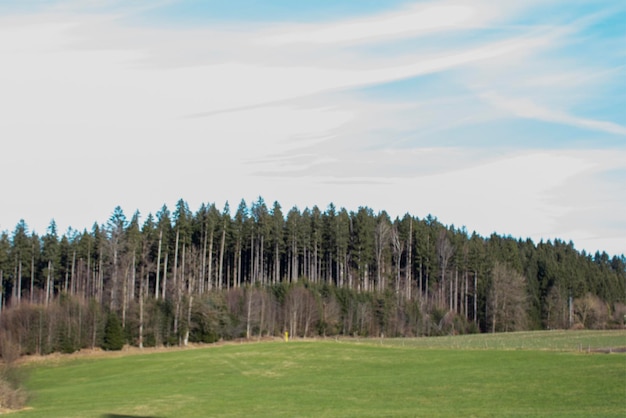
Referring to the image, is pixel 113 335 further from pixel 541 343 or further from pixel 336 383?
pixel 541 343

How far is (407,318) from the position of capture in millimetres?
112438

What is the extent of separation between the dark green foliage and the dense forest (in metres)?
0.15

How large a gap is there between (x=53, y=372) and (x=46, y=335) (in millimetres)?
16254

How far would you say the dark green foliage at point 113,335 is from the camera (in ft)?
273

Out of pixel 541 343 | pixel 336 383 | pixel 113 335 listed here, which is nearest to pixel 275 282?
pixel 113 335

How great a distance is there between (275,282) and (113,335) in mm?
32301

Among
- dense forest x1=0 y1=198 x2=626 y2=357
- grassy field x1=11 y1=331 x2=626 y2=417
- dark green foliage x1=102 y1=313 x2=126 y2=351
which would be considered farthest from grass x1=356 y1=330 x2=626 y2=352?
dark green foliage x1=102 y1=313 x2=126 y2=351

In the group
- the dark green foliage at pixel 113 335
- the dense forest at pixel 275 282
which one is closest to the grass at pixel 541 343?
the dense forest at pixel 275 282

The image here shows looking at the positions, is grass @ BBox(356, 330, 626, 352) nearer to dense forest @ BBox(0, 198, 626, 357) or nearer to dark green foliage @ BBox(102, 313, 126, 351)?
dense forest @ BBox(0, 198, 626, 357)

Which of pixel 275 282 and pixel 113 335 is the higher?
pixel 275 282

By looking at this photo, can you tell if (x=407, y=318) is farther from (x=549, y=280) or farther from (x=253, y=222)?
(x=549, y=280)

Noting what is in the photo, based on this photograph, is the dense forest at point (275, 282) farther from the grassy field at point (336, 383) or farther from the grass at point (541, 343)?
the grass at point (541, 343)

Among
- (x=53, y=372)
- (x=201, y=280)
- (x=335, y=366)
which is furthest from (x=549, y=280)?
(x=53, y=372)

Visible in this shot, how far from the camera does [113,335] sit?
83.4 meters
